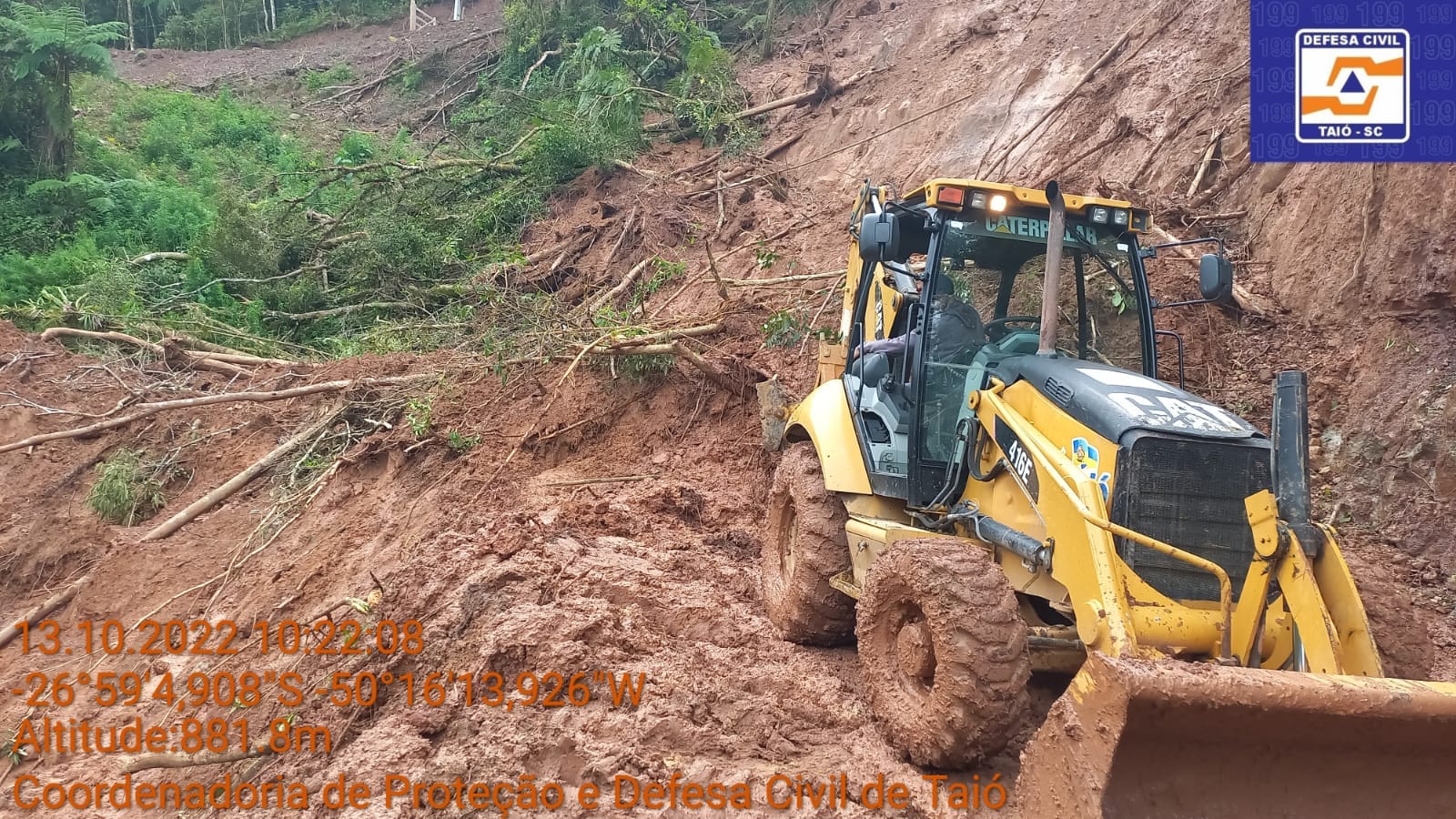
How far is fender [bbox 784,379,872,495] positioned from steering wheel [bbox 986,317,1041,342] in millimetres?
881

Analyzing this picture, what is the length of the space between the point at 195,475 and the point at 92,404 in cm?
187

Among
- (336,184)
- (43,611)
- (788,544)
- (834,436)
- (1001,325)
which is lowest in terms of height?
(43,611)

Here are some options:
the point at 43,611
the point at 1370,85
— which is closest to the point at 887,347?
the point at 1370,85

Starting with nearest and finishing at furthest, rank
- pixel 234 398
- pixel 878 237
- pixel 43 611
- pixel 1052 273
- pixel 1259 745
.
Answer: pixel 1259 745 < pixel 1052 273 < pixel 878 237 < pixel 43 611 < pixel 234 398

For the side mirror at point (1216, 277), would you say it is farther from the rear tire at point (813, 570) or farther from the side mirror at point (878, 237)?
the rear tire at point (813, 570)

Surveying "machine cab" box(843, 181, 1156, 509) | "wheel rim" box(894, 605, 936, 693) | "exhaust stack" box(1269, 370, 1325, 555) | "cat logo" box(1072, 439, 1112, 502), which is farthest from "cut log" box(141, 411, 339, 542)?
"exhaust stack" box(1269, 370, 1325, 555)

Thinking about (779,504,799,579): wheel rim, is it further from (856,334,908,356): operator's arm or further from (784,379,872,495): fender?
(856,334,908,356): operator's arm

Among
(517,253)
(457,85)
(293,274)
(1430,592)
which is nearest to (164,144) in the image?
(457,85)

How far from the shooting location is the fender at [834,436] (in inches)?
175

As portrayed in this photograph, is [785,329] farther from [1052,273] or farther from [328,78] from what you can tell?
[328,78]

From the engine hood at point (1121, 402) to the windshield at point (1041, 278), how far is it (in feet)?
1.66

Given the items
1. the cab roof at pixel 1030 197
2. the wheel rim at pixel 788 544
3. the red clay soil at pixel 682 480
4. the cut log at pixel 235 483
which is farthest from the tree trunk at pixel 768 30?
the cab roof at pixel 1030 197

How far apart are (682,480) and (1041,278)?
11.2 feet

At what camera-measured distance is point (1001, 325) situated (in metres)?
4.19
